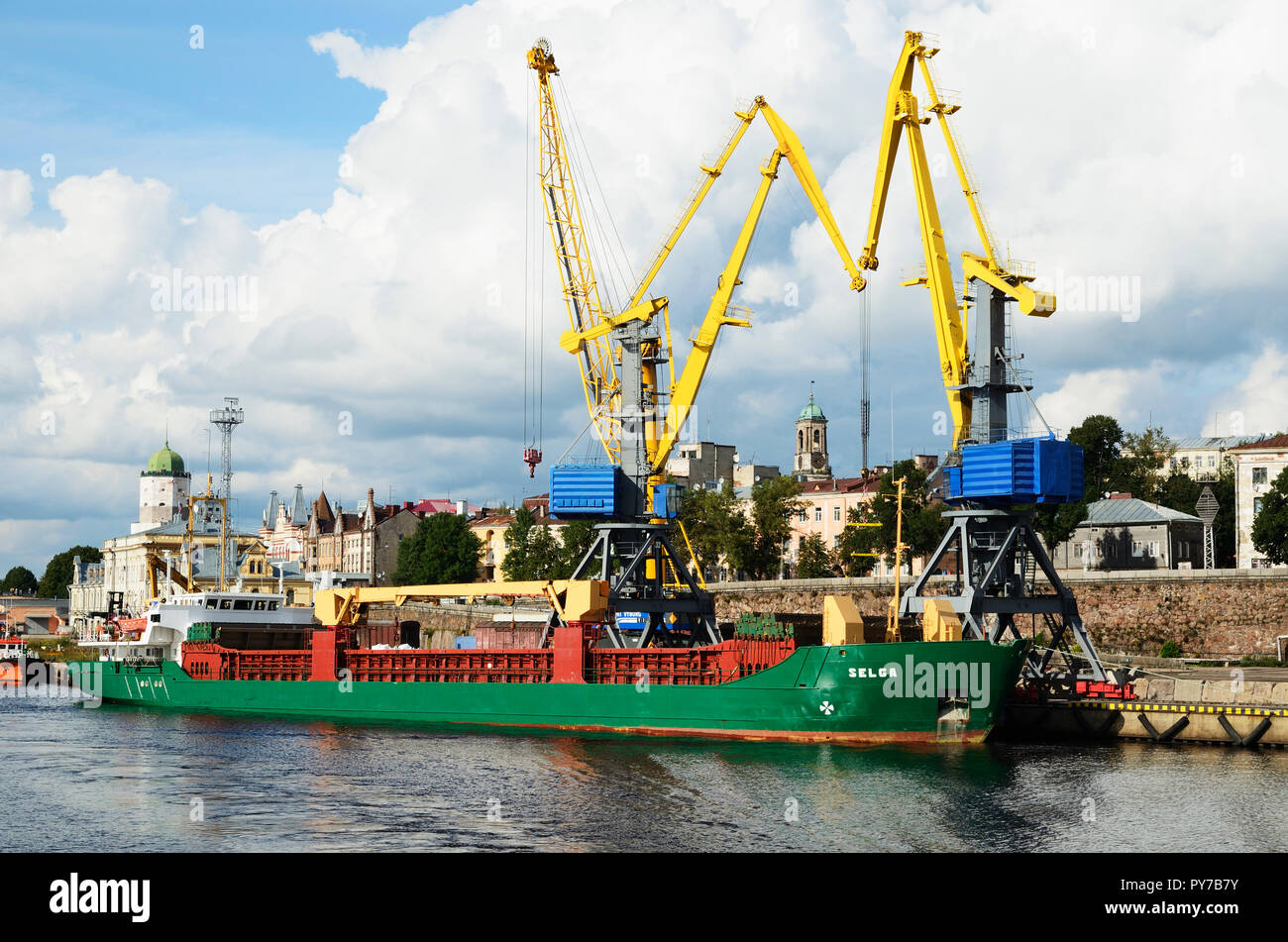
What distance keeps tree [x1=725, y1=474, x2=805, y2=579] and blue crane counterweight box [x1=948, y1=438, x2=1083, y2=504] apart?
5075 cm

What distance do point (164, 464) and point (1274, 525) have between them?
491 ft

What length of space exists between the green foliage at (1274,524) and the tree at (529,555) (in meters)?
50.4

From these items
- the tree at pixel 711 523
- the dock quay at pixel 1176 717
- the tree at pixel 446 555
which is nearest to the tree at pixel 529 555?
the tree at pixel 446 555

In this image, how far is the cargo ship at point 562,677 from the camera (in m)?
43.6

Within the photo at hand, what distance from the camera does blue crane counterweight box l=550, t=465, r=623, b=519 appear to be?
55.4 m

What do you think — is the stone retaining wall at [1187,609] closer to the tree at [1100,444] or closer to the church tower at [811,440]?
the tree at [1100,444]

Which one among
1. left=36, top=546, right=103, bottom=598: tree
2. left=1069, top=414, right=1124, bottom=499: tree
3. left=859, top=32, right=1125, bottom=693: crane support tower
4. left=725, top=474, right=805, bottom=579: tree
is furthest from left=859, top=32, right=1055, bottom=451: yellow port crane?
left=36, top=546, right=103, bottom=598: tree

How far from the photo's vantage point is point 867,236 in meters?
56.4

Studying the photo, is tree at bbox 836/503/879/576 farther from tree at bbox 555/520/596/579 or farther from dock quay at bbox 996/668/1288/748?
dock quay at bbox 996/668/1288/748

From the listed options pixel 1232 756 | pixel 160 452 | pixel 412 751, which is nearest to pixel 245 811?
pixel 412 751

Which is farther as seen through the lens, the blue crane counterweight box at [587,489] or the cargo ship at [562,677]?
the blue crane counterweight box at [587,489]
